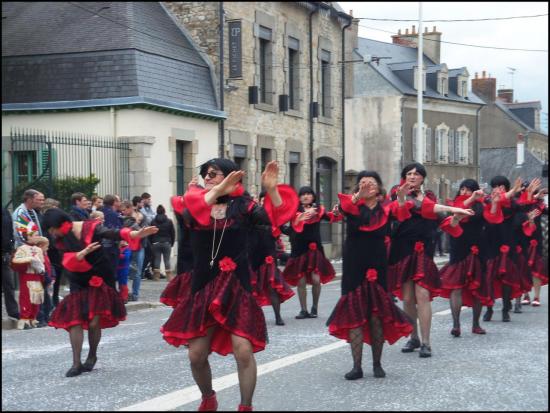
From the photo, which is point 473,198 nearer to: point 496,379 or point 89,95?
point 496,379

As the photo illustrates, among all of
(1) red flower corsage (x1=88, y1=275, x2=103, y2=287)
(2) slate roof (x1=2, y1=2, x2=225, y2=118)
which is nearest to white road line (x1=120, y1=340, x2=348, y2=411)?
(1) red flower corsage (x1=88, y1=275, x2=103, y2=287)

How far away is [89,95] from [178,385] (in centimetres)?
1217

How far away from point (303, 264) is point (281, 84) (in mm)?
12224

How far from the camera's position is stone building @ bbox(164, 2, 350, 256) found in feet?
67.0

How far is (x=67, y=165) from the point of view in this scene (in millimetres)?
16781

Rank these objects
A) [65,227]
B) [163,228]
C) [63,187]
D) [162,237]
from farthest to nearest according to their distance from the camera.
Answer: [63,187] → [162,237] → [163,228] → [65,227]

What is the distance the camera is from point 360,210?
23.6 ft

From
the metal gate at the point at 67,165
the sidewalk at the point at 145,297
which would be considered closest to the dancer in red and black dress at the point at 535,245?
the sidewalk at the point at 145,297

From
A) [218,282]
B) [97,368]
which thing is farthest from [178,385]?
[218,282]

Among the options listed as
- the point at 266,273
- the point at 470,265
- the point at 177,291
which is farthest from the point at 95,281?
the point at 470,265

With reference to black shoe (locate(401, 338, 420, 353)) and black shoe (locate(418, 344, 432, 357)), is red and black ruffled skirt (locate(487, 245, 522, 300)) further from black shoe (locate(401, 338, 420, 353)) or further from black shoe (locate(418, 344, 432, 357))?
black shoe (locate(418, 344, 432, 357))

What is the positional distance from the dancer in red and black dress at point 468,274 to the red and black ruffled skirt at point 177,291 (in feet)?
9.54

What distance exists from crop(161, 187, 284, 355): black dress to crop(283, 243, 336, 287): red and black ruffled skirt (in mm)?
5743

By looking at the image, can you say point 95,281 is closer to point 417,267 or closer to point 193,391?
point 193,391
